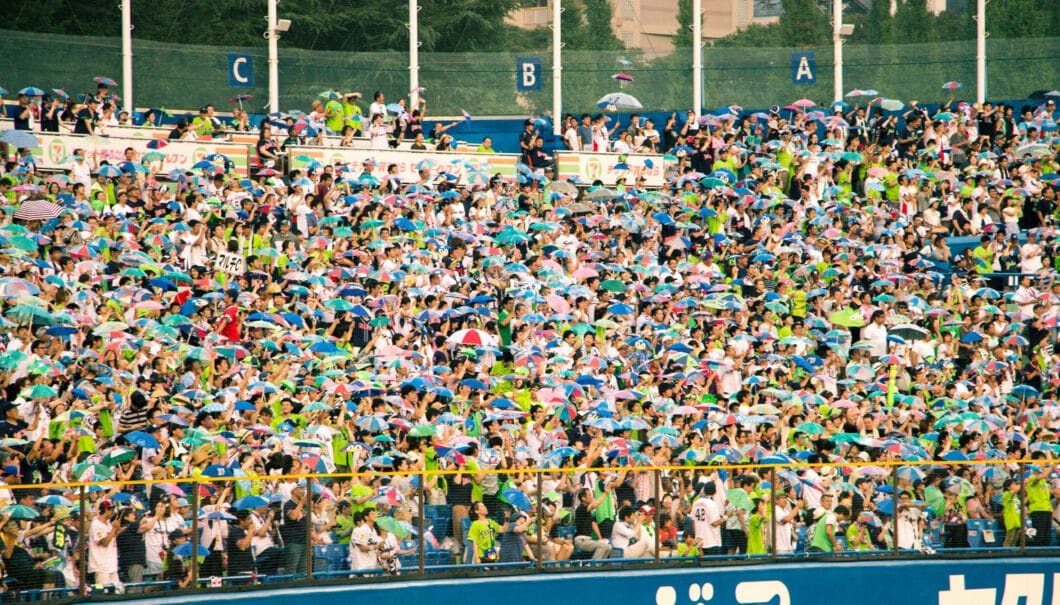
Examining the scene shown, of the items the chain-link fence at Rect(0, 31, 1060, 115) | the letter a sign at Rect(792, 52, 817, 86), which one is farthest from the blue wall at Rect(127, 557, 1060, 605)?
the letter a sign at Rect(792, 52, 817, 86)

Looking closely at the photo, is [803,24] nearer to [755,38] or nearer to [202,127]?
[755,38]

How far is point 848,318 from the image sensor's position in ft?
70.7

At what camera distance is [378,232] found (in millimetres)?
21438

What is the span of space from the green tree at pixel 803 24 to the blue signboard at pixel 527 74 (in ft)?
17.6

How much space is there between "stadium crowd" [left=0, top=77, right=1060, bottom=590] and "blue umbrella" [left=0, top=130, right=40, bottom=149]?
38 centimetres

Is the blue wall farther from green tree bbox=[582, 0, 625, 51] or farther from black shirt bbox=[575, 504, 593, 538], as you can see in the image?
green tree bbox=[582, 0, 625, 51]

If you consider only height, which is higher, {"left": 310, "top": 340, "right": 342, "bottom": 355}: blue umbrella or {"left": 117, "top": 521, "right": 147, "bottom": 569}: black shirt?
{"left": 310, "top": 340, "right": 342, "bottom": 355}: blue umbrella

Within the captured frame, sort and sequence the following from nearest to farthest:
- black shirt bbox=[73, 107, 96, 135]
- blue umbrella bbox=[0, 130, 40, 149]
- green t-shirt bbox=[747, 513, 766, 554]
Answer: green t-shirt bbox=[747, 513, 766, 554]
blue umbrella bbox=[0, 130, 40, 149]
black shirt bbox=[73, 107, 96, 135]

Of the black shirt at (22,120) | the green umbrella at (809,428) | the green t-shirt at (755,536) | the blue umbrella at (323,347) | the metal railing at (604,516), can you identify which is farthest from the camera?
the black shirt at (22,120)

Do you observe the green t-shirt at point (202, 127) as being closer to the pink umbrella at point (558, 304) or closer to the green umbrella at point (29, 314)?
the pink umbrella at point (558, 304)

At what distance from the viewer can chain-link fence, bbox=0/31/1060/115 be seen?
2805 cm

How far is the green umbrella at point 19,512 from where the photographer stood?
12.8 meters

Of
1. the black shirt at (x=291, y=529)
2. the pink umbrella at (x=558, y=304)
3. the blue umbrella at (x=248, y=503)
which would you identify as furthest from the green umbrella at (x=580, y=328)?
the blue umbrella at (x=248, y=503)

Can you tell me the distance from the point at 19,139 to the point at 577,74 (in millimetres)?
11971
